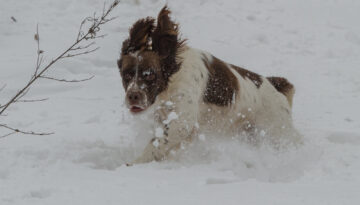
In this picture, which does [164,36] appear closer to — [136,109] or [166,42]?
[166,42]

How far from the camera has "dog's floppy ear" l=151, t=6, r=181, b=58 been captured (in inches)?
180

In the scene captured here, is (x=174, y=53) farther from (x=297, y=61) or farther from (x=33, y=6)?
(x=33, y=6)

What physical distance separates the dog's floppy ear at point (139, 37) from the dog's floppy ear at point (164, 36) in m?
0.09

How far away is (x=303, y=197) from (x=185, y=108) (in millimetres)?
1847

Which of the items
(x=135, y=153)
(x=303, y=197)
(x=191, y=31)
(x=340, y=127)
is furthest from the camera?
(x=191, y=31)

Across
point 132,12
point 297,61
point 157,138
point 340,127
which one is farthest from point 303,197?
point 132,12

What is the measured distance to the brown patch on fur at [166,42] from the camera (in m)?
4.55

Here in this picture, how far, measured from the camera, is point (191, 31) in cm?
945

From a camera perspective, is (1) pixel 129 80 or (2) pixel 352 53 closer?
(1) pixel 129 80

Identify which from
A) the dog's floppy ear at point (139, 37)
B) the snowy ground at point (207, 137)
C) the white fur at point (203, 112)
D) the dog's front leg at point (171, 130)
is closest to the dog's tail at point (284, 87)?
the white fur at point (203, 112)

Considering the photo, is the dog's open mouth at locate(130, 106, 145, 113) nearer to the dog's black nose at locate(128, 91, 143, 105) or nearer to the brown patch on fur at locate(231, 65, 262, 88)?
the dog's black nose at locate(128, 91, 143, 105)

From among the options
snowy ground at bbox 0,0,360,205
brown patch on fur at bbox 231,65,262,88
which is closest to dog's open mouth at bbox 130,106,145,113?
snowy ground at bbox 0,0,360,205

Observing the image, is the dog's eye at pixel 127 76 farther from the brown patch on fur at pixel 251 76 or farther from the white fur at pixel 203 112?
the brown patch on fur at pixel 251 76

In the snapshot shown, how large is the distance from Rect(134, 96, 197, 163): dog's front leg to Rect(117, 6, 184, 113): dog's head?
20 centimetres
